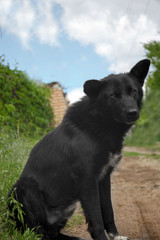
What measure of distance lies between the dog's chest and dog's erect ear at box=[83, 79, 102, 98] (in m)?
0.67

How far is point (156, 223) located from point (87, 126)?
170 cm

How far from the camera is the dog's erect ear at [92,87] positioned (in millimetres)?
2592

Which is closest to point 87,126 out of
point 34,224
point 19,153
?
point 34,224

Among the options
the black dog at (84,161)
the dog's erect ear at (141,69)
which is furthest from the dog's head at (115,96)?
the dog's erect ear at (141,69)

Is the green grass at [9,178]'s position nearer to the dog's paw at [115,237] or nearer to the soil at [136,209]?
the dog's paw at [115,237]

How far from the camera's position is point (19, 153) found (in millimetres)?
4711

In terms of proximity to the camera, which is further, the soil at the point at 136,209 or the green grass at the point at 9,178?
the soil at the point at 136,209

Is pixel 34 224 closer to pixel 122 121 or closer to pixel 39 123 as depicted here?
pixel 122 121

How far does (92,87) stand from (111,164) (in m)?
0.84

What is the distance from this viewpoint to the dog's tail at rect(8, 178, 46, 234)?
2531 mm

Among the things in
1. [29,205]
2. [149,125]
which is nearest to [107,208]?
[29,205]

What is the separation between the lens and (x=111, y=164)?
8.71 ft

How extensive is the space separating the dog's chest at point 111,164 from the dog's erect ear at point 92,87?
665 millimetres

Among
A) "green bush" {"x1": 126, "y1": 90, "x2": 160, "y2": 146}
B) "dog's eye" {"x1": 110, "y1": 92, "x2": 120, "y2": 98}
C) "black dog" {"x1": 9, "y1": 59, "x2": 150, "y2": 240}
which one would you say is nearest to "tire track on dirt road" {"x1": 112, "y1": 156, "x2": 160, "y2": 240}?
"black dog" {"x1": 9, "y1": 59, "x2": 150, "y2": 240}
